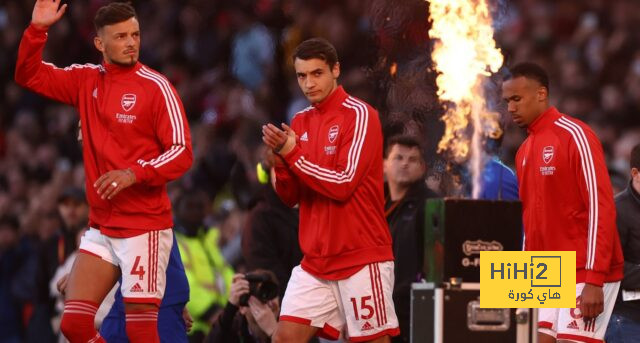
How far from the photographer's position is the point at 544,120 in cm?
927

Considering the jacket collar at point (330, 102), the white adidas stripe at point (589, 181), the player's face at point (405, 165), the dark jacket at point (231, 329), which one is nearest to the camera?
the white adidas stripe at point (589, 181)

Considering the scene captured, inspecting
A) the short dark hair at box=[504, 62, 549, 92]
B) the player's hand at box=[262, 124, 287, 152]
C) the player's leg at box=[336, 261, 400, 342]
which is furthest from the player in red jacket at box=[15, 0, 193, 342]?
the short dark hair at box=[504, 62, 549, 92]

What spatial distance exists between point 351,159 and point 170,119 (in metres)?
1.02

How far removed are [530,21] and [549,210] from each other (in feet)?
30.1

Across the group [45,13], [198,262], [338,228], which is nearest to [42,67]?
[45,13]

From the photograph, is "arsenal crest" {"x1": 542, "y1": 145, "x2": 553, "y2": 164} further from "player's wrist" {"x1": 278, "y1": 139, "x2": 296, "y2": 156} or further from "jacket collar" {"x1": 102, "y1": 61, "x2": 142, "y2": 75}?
"jacket collar" {"x1": 102, "y1": 61, "x2": 142, "y2": 75}

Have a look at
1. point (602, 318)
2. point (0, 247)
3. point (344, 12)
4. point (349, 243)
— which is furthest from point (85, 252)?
point (344, 12)

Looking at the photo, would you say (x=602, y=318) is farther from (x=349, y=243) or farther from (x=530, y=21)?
(x=530, y=21)

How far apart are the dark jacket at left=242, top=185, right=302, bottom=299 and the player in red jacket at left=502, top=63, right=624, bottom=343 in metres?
2.03

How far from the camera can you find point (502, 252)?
834cm

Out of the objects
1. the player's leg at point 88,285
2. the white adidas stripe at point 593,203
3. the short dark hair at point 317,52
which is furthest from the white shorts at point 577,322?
the player's leg at point 88,285

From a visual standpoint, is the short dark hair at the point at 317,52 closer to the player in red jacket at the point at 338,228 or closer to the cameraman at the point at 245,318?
the player in red jacket at the point at 338,228

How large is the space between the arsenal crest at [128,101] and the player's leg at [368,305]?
1.50 m

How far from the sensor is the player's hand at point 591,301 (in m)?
8.75
